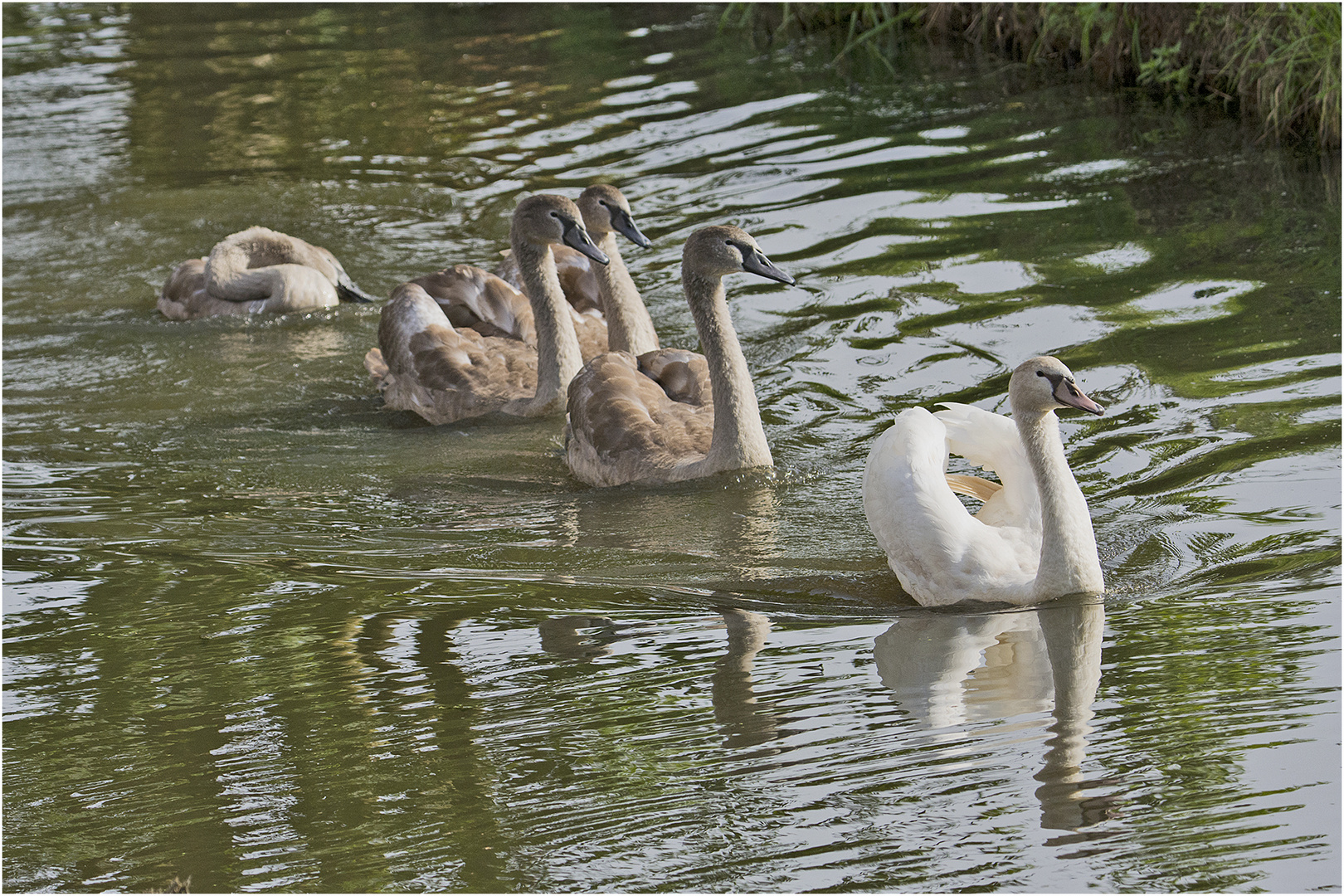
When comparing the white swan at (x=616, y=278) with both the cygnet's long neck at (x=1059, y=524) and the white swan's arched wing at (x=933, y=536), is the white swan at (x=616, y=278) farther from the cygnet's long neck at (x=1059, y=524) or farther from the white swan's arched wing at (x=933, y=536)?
the cygnet's long neck at (x=1059, y=524)

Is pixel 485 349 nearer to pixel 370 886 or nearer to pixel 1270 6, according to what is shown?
pixel 370 886

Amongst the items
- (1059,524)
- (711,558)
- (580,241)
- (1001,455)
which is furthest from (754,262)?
(1059,524)

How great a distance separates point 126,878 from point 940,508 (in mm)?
2921

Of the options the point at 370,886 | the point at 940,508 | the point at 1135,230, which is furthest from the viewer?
the point at 1135,230

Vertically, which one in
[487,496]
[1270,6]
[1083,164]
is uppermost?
[1270,6]

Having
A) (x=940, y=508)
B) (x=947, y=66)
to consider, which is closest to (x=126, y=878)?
(x=940, y=508)

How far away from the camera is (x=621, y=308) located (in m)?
8.90

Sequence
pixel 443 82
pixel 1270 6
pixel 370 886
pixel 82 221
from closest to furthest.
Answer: pixel 370 886, pixel 1270 6, pixel 82 221, pixel 443 82

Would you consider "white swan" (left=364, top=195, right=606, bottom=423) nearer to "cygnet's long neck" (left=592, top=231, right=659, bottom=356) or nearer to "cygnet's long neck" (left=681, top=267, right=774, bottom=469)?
"cygnet's long neck" (left=592, top=231, right=659, bottom=356)

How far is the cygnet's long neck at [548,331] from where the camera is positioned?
867cm

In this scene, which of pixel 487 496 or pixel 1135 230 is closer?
pixel 487 496

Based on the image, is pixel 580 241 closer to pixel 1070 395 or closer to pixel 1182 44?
pixel 1070 395

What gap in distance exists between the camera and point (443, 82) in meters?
17.7

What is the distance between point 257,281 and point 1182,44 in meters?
7.65
